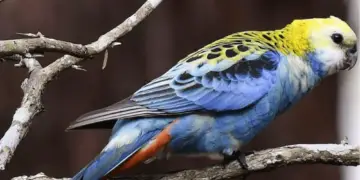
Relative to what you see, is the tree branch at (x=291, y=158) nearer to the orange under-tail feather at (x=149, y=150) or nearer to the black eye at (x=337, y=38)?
the orange under-tail feather at (x=149, y=150)

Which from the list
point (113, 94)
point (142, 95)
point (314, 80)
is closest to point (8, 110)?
point (113, 94)

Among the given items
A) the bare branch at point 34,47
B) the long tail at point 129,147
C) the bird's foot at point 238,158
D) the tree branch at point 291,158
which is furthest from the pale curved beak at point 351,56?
the bare branch at point 34,47

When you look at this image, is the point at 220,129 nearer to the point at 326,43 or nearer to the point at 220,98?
the point at 220,98

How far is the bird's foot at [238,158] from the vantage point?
287 centimetres

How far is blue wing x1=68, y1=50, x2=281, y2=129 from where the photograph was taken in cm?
294

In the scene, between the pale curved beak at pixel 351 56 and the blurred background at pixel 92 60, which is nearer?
the pale curved beak at pixel 351 56

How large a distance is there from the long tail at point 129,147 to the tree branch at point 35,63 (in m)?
0.26

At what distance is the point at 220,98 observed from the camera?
2.99 m

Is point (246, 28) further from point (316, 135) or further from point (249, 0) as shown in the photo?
point (316, 135)

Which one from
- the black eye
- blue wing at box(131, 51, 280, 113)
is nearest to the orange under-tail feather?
blue wing at box(131, 51, 280, 113)

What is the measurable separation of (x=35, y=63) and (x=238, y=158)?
775 millimetres

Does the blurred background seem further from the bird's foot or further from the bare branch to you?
the bare branch

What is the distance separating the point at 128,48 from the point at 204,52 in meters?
1.19

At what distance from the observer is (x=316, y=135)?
4465 mm
